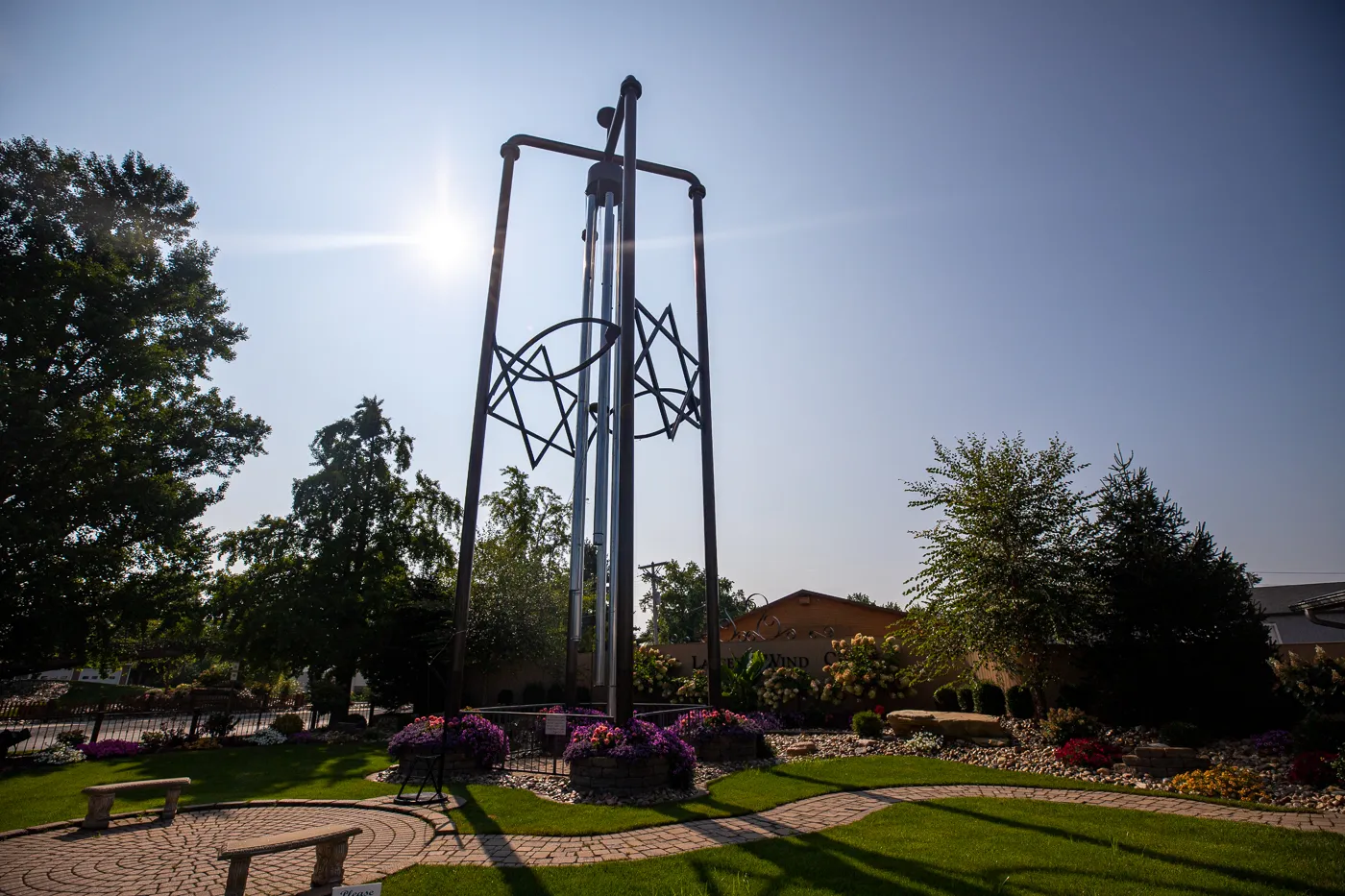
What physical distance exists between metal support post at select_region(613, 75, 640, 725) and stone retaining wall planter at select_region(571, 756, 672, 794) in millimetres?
614

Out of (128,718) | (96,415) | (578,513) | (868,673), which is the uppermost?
(96,415)

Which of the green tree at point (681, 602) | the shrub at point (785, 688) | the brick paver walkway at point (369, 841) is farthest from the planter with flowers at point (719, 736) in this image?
the green tree at point (681, 602)

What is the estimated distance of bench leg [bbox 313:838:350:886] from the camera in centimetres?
539

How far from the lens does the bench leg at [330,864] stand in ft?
17.7

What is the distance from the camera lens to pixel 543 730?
12.9 metres

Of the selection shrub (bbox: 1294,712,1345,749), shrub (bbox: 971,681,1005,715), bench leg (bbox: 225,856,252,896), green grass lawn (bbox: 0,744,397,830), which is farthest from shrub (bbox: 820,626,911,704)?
bench leg (bbox: 225,856,252,896)

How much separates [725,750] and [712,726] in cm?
46

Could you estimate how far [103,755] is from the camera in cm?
1485

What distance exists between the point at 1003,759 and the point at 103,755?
62.5 ft

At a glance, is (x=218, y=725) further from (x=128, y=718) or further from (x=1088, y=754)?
(x=1088, y=754)

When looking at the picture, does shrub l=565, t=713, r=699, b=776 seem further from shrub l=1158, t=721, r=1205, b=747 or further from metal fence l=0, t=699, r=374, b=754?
metal fence l=0, t=699, r=374, b=754

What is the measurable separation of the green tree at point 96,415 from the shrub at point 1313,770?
74.4ft

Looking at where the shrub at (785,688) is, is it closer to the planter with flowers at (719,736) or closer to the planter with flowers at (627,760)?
the planter with flowers at (719,736)

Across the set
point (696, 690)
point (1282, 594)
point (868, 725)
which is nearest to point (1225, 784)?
point (868, 725)
